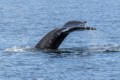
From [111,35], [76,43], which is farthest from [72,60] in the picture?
[111,35]

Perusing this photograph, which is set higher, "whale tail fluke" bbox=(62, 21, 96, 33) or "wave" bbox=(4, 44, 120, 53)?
"whale tail fluke" bbox=(62, 21, 96, 33)

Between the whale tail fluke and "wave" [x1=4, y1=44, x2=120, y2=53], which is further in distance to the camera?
"wave" [x1=4, y1=44, x2=120, y2=53]

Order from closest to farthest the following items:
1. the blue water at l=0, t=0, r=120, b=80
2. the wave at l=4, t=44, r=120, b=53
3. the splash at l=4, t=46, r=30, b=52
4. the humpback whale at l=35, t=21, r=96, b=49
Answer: the blue water at l=0, t=0, r=120, b=80 < the humpback whale at l=35, t=21, r=96, b=49 < the wave at l=4, t=44, r=120, b=53 < the splash at l=4, t=46, r=30, b=52

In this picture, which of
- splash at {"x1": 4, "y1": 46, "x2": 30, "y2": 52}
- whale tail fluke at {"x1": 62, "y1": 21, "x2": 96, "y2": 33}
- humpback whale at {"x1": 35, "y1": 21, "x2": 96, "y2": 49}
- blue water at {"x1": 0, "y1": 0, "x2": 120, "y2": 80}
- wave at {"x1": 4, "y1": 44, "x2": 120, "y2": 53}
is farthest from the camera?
splash at {"x1": 4, "y1": 46, "x2": 30, "y2": 52}

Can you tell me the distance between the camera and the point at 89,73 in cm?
5372

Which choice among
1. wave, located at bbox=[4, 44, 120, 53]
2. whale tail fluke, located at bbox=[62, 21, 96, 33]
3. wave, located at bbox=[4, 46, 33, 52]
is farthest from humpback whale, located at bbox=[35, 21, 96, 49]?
wave, located at bbox=[4, 46, 33, 52]

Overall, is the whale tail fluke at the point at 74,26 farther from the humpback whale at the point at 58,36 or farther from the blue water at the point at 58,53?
the blue water at the point at 58,53

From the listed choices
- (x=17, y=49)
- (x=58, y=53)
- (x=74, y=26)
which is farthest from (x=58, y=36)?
(x=17, y=49)

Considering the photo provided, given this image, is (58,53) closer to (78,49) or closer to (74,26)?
(74,26)

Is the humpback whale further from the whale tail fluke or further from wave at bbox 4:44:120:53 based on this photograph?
wave at bbox 4:44:120:53

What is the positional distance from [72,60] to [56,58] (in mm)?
1379

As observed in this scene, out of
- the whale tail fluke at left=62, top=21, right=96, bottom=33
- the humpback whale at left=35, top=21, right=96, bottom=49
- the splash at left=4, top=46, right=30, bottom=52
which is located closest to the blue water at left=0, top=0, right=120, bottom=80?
the splash at left=4, top=46, right=30, bottom=52

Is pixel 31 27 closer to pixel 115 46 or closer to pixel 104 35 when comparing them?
pixel 104 35

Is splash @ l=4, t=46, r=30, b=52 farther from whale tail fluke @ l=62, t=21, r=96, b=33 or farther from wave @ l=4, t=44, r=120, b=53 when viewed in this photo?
whale tail fluke @ l=62, t=21, r=96, b=33
